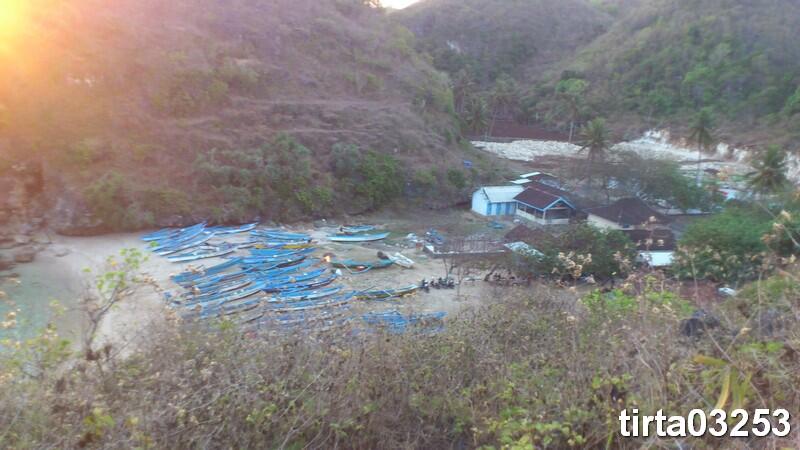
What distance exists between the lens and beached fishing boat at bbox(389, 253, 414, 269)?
17.1 metres

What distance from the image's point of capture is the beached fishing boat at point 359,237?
65.3 feet

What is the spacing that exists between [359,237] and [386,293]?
5873 millimetres

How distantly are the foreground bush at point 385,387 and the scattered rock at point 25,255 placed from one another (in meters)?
15.7

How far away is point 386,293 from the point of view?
1459 centimetres

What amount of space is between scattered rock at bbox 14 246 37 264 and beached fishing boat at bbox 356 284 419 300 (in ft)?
33.5

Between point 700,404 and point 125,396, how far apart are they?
295 cm

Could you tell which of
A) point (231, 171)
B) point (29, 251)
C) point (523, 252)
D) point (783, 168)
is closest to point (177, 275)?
point (29, 251)

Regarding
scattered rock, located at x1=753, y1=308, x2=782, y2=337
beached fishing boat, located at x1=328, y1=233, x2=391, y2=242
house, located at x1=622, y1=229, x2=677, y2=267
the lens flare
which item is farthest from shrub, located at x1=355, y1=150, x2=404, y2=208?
scattered rock, located at x1=753, y1=308, x2=782, y2=337

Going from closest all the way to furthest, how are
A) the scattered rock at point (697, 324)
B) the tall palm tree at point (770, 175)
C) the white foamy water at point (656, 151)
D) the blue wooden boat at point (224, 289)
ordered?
1. the scattered rock at point (697, 324)
2. the blue wooden boat at point (224, 289)
3. the tall palm tree at point (770, 175)
4. the white foamy water at point (656, 151)

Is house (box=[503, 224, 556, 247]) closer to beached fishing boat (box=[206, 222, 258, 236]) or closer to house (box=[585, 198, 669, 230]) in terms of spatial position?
house (box=[585, 198, 669, 230])

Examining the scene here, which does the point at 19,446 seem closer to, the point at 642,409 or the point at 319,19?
the point at 642,409

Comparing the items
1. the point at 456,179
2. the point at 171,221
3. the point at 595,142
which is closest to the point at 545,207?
the point at 456,179

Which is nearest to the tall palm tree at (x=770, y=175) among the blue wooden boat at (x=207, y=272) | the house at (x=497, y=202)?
the house at (x=497, y=202)

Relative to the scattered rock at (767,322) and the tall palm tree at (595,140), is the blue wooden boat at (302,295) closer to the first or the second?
the scattered rock at (767,322)
